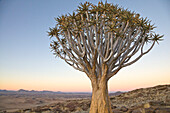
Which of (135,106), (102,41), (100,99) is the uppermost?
(102,41)

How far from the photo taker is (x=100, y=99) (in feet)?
24.8

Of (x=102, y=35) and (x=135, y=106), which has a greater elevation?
(x=102, y=35)

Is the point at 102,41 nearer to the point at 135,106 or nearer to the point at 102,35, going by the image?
the point at 102,35

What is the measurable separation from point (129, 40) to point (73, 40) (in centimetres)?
334

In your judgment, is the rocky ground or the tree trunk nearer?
the tree trunk

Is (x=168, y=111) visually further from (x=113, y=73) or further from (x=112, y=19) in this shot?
(x=112, y=19)

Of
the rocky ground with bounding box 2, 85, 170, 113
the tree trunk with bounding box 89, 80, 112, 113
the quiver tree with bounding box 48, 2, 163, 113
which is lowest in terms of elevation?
the rocky ground with bounding box 2, 85, 170, 113

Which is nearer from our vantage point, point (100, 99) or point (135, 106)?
point (100, 99)

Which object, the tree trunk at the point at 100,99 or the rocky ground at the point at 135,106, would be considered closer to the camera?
the tree trunk at the point at 100,99

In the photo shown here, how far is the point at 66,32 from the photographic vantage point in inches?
347

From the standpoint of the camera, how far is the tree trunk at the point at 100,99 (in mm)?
7418

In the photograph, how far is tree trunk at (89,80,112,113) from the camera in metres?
7.42

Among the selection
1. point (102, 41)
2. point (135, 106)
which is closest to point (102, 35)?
point (102, 41)

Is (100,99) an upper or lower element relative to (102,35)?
lower
